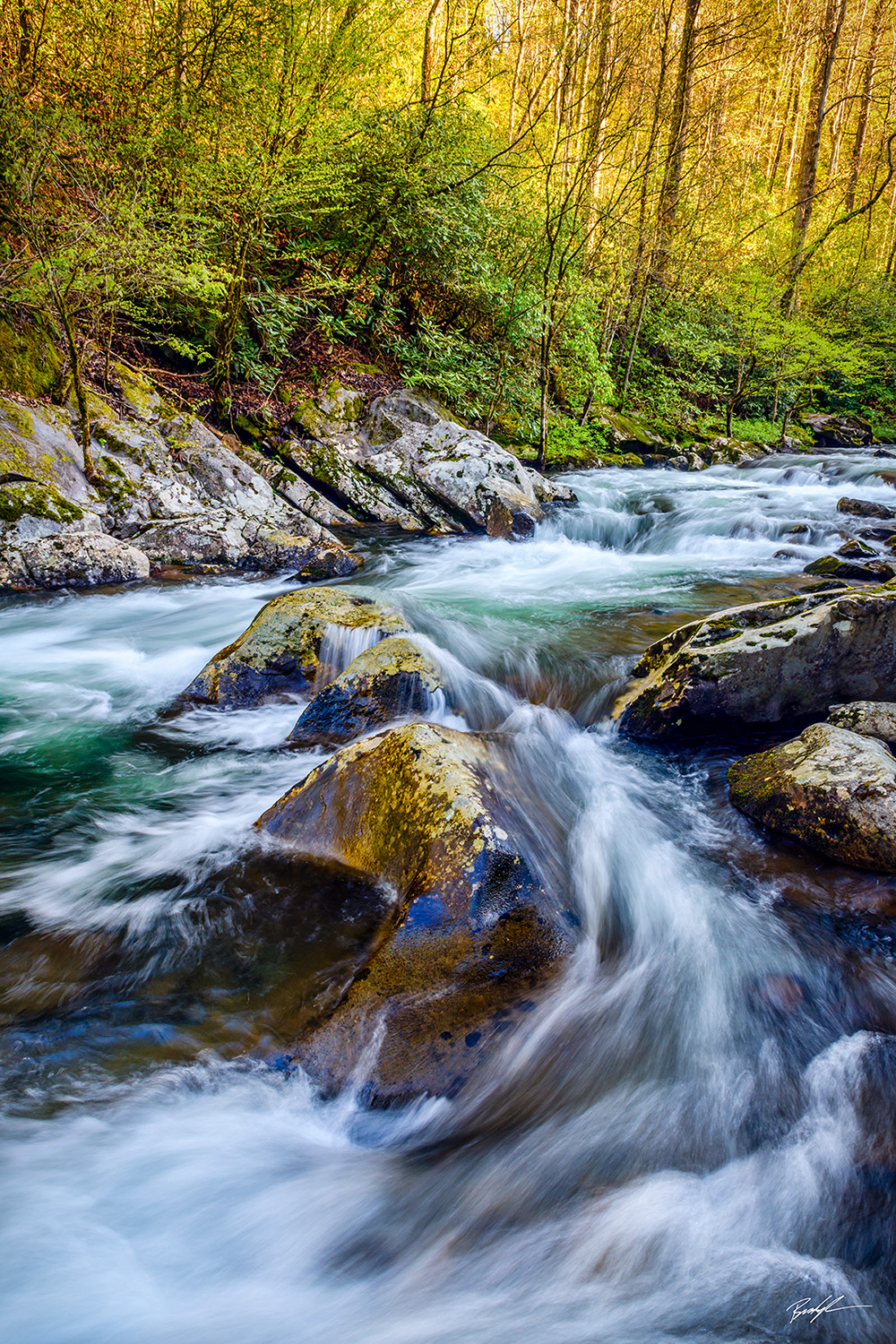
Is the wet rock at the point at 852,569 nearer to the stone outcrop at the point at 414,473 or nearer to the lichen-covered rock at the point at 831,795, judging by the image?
the stone outcrop at the point at 414,473

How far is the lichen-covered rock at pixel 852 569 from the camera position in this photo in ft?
23.6

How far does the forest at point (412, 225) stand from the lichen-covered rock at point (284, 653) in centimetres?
453

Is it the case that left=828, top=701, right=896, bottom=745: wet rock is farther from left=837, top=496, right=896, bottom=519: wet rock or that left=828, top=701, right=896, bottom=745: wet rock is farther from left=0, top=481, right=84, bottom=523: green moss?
left=837, top=496, right=896, bottom=519: wet rock

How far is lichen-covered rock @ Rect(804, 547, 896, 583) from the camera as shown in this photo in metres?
7.18

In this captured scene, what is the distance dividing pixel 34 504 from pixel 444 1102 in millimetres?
6893

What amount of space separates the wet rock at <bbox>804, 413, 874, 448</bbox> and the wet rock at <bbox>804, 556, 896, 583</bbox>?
13091mm

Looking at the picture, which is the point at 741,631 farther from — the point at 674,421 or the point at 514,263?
the point at 674,421

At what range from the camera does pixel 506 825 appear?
9.27ft

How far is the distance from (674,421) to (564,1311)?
60.7 feet

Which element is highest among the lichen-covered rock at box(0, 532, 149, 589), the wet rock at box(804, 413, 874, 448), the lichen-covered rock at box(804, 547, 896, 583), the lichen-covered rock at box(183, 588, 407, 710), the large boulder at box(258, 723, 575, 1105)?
the wet rock at box(804, 413, 874, 448)

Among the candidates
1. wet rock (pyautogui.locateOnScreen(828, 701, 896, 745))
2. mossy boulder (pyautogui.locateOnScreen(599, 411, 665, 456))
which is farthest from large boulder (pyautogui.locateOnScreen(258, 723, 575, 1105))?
mossy boulder (pyautogui.locateOnScreen(599, 411, 665, 456))

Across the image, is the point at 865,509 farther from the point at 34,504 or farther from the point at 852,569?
the point at 34,504

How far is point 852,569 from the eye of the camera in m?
7.43
